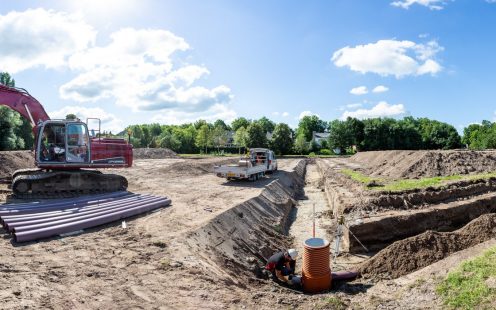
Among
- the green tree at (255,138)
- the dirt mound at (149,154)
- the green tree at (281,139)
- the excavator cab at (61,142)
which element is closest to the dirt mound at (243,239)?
the excavator cab at (61,142)

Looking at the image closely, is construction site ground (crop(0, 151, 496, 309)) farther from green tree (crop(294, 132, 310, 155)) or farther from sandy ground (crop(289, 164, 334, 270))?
green tree (crop(294, 132, 310, 155))

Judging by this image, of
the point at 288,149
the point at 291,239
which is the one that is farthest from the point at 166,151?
the point at 291,239

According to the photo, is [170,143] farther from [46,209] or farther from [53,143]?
[46,209]

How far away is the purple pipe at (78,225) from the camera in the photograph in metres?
9.38

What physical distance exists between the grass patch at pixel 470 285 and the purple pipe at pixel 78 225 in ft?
29.0

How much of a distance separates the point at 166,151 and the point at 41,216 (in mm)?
48106

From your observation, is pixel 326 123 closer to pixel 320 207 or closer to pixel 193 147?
pixel 193 147

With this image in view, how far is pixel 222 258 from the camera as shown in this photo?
9875 millimetres

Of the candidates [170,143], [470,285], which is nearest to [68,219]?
[470,285]

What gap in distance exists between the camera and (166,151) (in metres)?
58.8

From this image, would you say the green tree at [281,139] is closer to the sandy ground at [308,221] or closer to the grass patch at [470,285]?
the sandy ground at [308,221]

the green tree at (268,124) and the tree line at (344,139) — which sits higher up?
the green tree at (268,124)

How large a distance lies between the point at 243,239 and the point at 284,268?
115 inches

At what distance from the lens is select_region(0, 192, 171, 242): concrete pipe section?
984 centimetres
